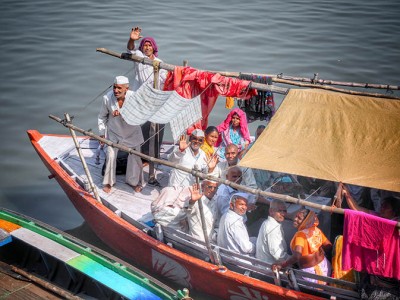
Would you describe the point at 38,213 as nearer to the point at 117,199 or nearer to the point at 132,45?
the point at 117,199

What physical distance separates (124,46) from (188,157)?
1108 centimetres

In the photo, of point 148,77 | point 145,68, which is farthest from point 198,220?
point 145,68

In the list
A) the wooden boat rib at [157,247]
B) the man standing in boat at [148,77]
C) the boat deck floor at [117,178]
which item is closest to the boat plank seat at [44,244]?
the wooden boat rib at [157,247]

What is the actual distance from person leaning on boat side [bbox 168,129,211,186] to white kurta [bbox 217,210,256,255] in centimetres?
114

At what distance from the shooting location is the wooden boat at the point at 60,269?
18.2ft

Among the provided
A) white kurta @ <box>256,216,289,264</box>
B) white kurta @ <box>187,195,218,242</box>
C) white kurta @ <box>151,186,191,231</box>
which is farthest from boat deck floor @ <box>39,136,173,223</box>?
white kurta @ <box>256,216,289,264</box>

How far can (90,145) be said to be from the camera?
8578 millimetres

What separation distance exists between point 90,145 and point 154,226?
291cm

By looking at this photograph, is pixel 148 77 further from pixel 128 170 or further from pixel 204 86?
pixel 128 170

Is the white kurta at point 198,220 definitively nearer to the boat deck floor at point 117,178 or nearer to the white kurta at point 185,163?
the white kurta at point 185,163

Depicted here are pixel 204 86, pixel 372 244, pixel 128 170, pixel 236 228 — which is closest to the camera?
pixel 372 244

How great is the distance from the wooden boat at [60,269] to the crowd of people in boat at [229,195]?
0.91 m

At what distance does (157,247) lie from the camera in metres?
6.12

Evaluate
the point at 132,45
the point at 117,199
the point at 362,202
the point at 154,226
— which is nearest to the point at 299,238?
the point at 362,202
